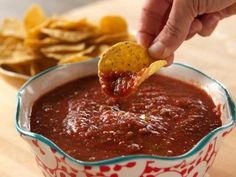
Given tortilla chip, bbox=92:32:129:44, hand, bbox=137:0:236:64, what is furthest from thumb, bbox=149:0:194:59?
tortilla chip, bbox=92:32:129:44

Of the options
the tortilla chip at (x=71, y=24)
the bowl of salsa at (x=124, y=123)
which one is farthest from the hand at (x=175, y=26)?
the tortilla chip at (x=71, y=24)

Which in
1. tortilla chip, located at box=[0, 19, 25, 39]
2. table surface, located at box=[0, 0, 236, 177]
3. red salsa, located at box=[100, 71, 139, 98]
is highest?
tortilla chip, located at box=[0, 19, 25, 39]

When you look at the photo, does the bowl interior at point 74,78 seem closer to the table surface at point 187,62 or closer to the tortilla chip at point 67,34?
the table surface at point 187,62

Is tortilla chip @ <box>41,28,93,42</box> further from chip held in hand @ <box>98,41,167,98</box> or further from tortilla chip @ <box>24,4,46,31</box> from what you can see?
chip held in hand @ <box>98,41,167,98</box>

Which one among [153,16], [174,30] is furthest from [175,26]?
[153,16]

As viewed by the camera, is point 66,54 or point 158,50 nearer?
point 158,50

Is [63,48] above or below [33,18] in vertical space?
below

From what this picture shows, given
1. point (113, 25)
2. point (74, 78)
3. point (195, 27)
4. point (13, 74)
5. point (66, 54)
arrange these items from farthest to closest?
point (113, 25)
point (66, 54)
point (13, 74)
point (195, 27)
point (74, 78)

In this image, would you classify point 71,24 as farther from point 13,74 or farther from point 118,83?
point 118,83
